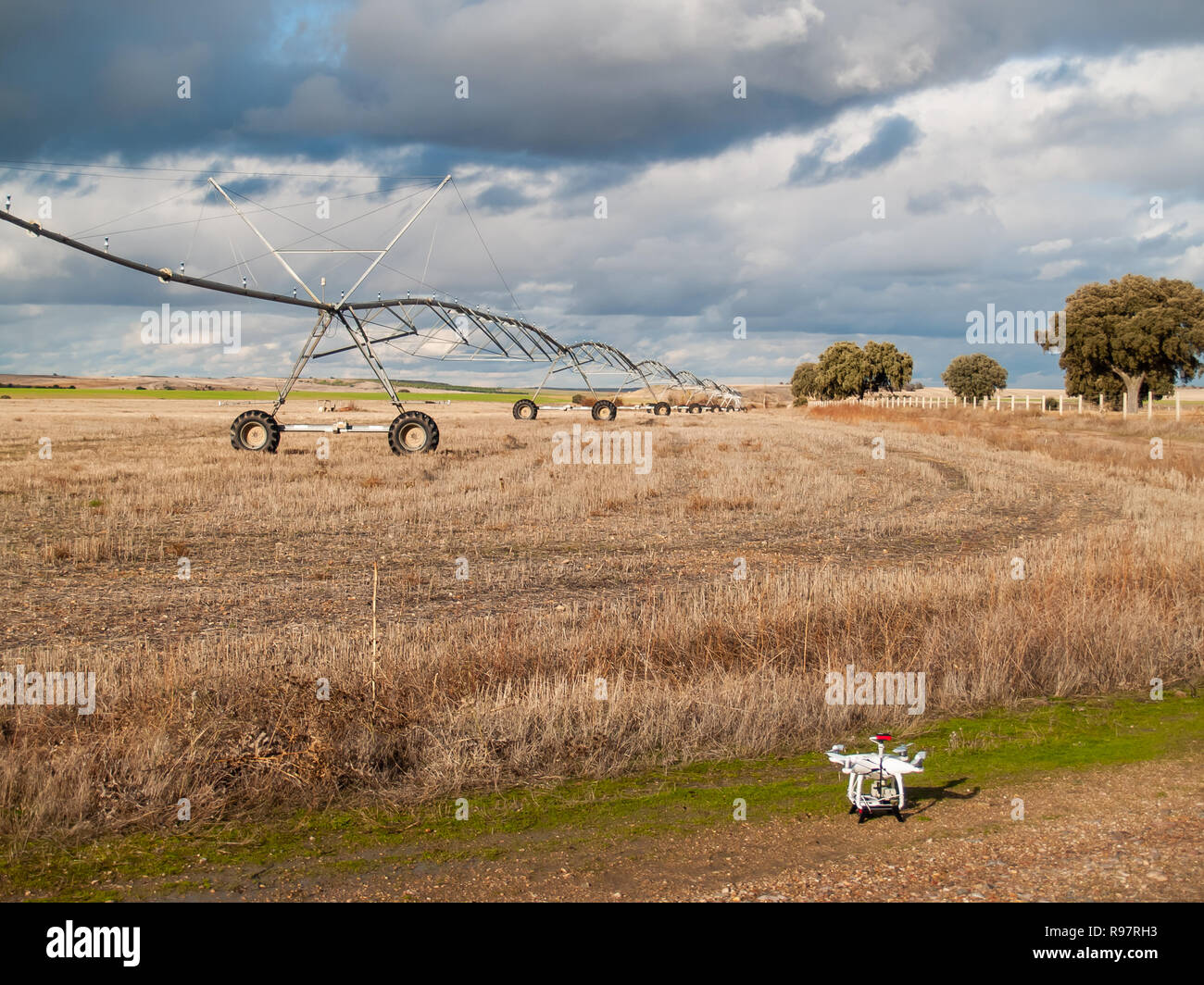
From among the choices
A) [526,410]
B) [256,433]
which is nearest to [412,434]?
[256,433]

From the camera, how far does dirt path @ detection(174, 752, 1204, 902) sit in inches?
181

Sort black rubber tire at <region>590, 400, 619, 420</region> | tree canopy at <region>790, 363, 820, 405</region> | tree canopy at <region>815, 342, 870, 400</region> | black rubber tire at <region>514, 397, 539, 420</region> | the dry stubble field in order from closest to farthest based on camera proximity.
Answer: the dry stubble field → black rubber tire at <region>590, 400, 619, 420</region> → black rubber tire at <region>514, 397, 539, 420</region> → tree canopy at <region>815, 342, 870, 400</region> → tree canopy at <region>790, 363, 820, 405</region>

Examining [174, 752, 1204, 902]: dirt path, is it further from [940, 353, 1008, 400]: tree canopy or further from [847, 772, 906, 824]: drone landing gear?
[940, 353, 1008, 400]: tree canopy

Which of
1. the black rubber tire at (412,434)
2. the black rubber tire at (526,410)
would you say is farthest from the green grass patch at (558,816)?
the black rubber tire at (526,410)

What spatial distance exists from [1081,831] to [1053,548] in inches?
387

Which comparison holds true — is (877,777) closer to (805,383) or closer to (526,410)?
(526,410)

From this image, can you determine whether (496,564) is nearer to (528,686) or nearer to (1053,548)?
(528,686)

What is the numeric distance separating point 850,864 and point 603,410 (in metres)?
54.3

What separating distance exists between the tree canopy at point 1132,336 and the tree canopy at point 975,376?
1916 inches

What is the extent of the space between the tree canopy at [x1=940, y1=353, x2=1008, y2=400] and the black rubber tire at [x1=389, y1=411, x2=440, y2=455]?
322ft

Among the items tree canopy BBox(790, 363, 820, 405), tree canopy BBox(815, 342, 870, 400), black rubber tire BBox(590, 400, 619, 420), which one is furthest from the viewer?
tree canopy BBox(790, 363, 820, 405)

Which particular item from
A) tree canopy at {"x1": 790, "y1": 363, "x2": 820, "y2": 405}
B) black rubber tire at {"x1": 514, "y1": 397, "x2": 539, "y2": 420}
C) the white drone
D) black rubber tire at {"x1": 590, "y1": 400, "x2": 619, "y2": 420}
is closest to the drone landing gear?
the white drone

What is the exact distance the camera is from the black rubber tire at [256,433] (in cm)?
3064

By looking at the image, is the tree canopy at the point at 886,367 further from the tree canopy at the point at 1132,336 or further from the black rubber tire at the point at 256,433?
the black rubber tire at the point at 256,433
